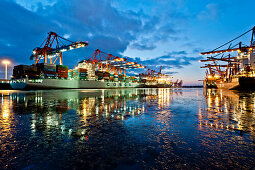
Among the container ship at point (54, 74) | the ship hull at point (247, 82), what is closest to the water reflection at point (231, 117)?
the ship hull at point (247, 82)

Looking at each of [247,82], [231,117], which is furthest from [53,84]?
[247,82]

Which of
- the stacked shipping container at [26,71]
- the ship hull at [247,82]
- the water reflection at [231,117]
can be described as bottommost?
the water reflection at [231,117]

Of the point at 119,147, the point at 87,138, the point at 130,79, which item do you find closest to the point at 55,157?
the point at 87,138

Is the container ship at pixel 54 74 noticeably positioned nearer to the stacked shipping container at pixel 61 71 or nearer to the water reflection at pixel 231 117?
the stacked shipping container at pixel 61 71

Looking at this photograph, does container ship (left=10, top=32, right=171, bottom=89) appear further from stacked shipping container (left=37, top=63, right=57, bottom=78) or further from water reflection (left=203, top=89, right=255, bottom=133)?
water reflection (left=203, top=89, right=255, bottom=133)

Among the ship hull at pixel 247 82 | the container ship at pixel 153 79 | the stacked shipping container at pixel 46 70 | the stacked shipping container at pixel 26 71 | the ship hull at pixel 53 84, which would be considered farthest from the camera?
the container ship at pixel 153 79

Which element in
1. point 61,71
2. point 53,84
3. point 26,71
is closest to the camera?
point 26,71

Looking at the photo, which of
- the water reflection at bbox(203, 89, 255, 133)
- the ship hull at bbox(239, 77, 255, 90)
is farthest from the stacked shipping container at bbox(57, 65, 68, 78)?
the ship hull at bbox(239, 77, 255, 90)

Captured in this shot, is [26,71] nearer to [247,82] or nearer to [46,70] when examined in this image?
[46,70]

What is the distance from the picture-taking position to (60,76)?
153 ft

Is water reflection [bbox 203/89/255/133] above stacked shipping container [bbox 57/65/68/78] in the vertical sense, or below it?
below

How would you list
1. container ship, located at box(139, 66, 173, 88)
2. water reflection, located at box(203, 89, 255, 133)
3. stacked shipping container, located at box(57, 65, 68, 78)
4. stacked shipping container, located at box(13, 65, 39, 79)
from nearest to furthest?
1. water reflection, located at box(203, 89, 255, 133)
2. stacked shipping container, located at box(13, 65, 39, 79)
3. stacked shipping container, located at box(57, 65, 68, 78)
4. container ship, located at box(139, 66, 173, 88)

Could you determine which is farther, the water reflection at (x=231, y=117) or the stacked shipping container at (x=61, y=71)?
the stacked shipping container at (x=61, y=71)

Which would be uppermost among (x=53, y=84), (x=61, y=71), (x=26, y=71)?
(x=61, y=71)
